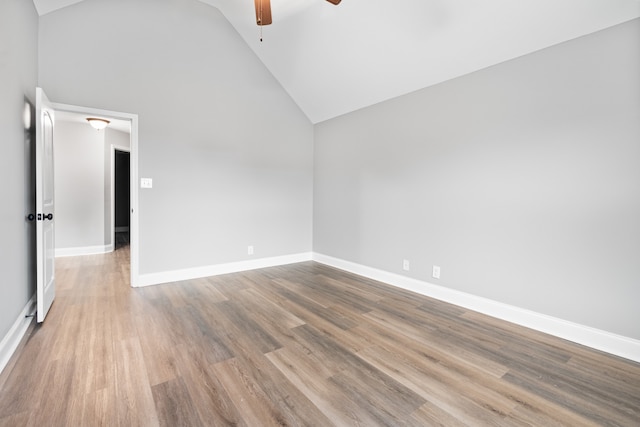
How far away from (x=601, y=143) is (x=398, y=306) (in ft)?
6.94

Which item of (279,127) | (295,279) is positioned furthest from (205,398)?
(279,127)

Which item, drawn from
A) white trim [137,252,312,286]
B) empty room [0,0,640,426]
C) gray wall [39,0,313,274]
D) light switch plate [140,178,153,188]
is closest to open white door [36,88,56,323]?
empty room [0,0,640,426]

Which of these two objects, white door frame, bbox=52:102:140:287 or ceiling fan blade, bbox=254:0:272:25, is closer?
ceiling fan blade, bbox=254:0:272:25

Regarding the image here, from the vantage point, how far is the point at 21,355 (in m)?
1.97

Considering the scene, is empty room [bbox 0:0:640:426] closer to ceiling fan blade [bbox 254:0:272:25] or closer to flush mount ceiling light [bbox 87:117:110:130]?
ceiling fan blade [bbox 254:0:272:25]

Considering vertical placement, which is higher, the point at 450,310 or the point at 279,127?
the point at 279,127

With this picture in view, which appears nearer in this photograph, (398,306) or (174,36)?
(398,306)

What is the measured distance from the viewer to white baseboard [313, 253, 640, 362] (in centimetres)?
211

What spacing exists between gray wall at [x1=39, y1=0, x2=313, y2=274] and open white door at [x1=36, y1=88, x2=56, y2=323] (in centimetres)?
59

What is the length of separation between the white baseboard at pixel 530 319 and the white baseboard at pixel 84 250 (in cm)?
523

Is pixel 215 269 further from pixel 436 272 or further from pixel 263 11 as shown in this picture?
pixel 263 11

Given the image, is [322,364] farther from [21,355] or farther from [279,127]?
[279,127]

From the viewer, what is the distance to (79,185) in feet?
18.0

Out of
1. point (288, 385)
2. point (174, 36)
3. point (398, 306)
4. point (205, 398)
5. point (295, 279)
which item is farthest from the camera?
point (295, 279)
